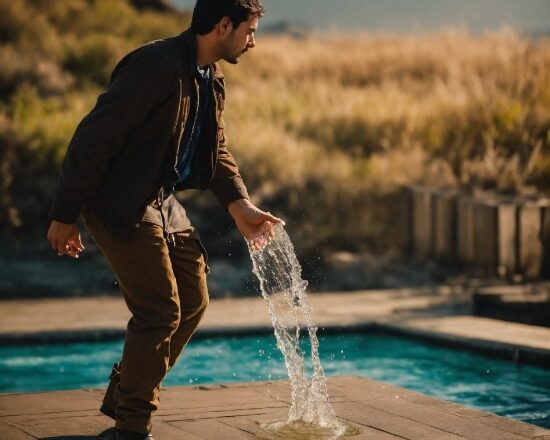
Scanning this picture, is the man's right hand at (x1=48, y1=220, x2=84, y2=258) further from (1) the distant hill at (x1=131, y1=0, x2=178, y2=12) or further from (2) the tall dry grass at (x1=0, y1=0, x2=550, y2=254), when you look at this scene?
(1) the distant hill at (x1=131, y1=0, x2=178, y2=12)

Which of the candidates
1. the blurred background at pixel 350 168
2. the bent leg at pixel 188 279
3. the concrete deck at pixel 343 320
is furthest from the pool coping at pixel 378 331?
the bent leg at pixel 188 279

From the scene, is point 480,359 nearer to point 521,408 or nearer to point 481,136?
point 521,408

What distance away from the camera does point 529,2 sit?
3259 centimetres

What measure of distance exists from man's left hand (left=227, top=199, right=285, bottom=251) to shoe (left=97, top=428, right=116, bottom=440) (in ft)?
2.59

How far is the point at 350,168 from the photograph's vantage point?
1238 cm

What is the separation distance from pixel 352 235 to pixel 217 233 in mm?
1253

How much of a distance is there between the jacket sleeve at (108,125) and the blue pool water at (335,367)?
314cm

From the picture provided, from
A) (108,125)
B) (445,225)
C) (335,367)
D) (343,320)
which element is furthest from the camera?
(445,225)

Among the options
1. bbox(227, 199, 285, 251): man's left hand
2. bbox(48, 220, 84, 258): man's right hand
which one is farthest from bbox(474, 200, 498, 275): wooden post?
bbox(48, 220, 84, 258): man's right hand

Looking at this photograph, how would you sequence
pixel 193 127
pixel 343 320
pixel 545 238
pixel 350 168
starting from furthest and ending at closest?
pixel 350 168 < pixel 545 238 < pixel 343 320 < pixel 193 127

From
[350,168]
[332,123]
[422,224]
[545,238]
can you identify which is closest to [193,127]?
[545,238]

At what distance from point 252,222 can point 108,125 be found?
0.77 metres

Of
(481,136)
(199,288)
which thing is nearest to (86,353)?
(199,288)

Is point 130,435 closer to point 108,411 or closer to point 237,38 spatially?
point 108,411
